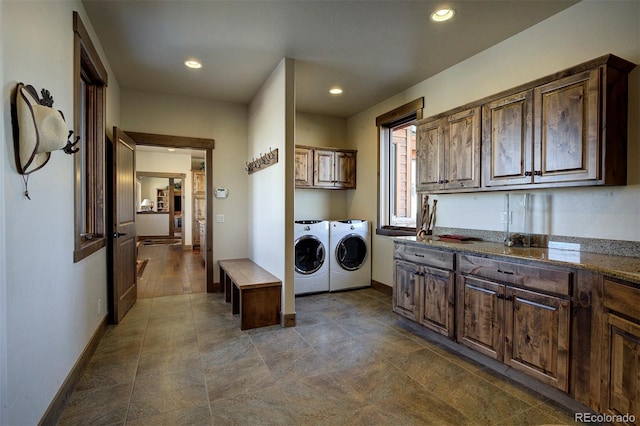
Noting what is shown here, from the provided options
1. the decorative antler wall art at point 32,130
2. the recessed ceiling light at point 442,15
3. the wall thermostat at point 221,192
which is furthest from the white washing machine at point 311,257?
the decorative antler wall art at point 32,130

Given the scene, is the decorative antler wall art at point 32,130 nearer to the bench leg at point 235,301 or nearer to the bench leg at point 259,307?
the bench leg at point 259,307

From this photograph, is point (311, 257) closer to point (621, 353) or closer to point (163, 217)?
point (621, 353)

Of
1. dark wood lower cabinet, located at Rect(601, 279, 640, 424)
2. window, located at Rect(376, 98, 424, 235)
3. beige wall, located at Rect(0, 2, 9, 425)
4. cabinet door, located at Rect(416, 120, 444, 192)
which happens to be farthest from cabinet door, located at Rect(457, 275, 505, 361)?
beige wall, located at Rect(0, 2, 9, 425)

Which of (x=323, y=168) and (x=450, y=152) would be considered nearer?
(x=450, y=152)

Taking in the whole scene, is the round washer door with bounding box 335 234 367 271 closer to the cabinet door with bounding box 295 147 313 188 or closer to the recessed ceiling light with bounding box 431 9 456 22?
the cabinet door with bounding box 295 147 313 188

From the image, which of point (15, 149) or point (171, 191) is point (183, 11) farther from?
point (171, 191)

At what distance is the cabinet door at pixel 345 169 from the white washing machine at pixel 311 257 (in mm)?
926

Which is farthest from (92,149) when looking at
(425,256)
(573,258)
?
(573,258)

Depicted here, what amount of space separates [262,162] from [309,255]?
56.5 inches

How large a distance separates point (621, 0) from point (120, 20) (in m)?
3.73

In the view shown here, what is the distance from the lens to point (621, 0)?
2.20 m

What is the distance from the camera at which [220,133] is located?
4785 mm

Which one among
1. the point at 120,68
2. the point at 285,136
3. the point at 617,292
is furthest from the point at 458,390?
the point at 120,68

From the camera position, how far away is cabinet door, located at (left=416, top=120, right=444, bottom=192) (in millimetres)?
3299
